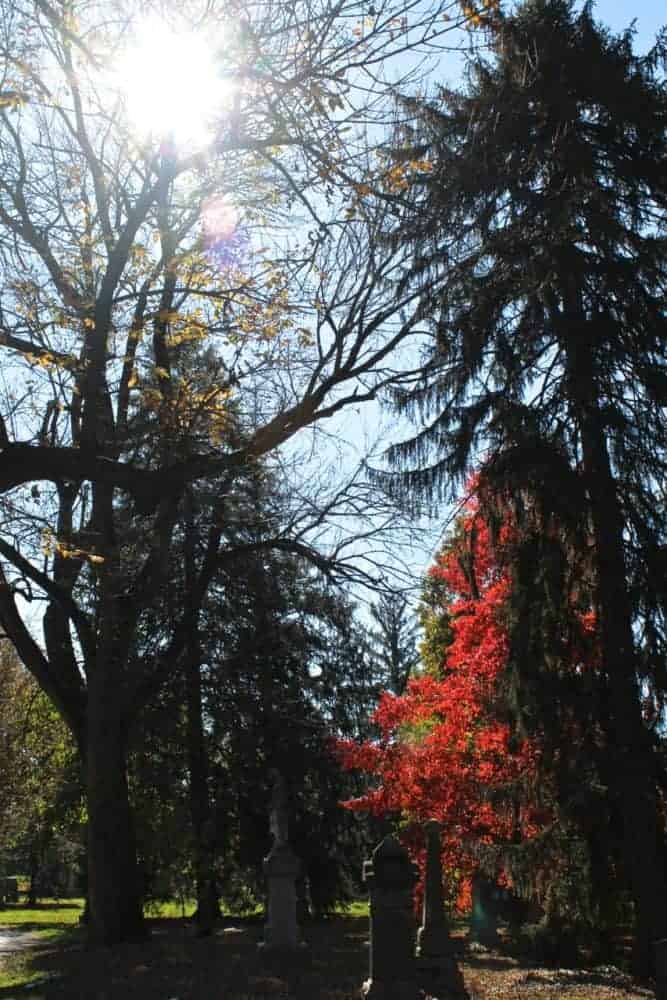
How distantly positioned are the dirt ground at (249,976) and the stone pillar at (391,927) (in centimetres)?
156

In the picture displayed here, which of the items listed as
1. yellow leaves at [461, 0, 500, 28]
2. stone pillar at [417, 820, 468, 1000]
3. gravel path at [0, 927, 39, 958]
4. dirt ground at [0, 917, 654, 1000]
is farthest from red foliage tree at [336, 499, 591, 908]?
gravel path at [0, 927, 39, 958]

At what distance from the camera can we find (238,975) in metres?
13.2

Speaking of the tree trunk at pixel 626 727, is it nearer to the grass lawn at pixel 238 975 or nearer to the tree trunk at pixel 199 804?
the grass lawn at pixel 238 975

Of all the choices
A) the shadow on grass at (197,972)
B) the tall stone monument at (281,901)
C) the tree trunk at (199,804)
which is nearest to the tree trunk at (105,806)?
the shadow on grass at (197,972)

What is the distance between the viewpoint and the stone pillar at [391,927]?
31.6 feet

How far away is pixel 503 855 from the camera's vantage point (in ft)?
41.6

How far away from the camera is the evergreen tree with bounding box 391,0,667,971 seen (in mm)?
11641

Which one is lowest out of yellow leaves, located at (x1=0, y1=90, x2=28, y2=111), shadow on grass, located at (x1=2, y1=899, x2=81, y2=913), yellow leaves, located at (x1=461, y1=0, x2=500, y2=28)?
shadow on grass, located at (x1=2, y1=899, x2=81, y2=913)

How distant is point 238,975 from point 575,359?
9394 mm

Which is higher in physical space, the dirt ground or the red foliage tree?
the red foliage tree

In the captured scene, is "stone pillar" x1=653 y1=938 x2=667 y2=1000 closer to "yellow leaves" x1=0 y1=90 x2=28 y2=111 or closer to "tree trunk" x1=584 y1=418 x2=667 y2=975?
"tree trunk" x1=584 y1=418 x2=667 y2=975

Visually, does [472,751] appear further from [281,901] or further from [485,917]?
[485,917]

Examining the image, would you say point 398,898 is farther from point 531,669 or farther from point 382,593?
point 382,593

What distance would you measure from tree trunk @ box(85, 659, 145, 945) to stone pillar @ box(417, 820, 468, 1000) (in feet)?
14.9
